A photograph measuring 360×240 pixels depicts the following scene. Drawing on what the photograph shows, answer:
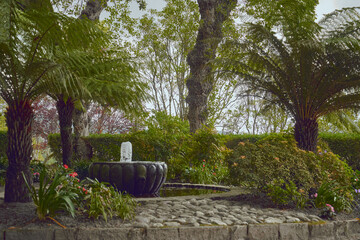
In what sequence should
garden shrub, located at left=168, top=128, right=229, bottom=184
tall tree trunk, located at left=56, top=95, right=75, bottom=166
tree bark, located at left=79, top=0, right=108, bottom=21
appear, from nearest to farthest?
1. tall tree trunk, located at left=56, top=95, right=75, bottom=166
2. garden shrub, located at left=168, top=128, right=229, bottom=184
3. tree bark, located at left=79, top=0, right=108, bottom=21

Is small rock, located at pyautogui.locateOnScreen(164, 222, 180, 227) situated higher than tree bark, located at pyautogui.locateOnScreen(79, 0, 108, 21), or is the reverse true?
tree bark, located at pyautogui.locateOnScreen(79, 0, 108, 21)

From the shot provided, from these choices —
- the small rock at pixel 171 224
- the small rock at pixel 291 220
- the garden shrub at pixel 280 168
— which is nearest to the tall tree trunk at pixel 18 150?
the small rock at pixel 171 224

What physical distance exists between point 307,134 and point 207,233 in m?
4.26

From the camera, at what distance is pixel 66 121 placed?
961 cm

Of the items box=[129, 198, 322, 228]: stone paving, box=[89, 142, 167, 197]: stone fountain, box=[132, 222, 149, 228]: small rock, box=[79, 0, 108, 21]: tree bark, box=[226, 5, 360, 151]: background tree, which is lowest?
box=[132, 222, 149, 228]: small rock

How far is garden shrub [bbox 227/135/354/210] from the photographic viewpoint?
618cm

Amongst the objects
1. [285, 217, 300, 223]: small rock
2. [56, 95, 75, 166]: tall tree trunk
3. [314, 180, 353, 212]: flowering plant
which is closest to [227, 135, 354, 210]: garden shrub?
[314, 180, 353, 212]: flowering plant

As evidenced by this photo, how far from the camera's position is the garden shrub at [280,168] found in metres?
6.18

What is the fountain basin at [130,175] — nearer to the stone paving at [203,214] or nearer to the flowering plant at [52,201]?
the stone paving at [203,214]

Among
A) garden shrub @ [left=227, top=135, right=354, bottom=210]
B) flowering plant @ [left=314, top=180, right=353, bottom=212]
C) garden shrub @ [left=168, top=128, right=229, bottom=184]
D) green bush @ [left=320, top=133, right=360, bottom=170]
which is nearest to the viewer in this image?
flowering plant @ [left=314, top=180, right=353, bottom=212]

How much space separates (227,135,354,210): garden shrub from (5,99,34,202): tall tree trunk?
3.27 meters

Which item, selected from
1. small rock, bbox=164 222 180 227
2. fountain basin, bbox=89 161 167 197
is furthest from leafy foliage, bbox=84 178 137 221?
fountain basin, bbox=89 161 167 197

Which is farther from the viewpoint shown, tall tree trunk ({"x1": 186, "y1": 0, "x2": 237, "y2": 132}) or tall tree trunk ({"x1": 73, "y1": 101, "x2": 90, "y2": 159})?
tall tree trunk ({"x1": 186, "y1": 0, "x2": 237, "y2": 132})

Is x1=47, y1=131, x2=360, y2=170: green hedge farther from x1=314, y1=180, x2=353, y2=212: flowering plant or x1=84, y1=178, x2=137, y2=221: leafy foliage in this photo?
x1=84, y1=178, x2=137, y2=221: leafy foliage
